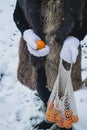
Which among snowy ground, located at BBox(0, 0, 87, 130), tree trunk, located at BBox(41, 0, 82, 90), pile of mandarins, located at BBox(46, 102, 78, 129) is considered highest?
tree trunk, located at BBox(41, 0, 82, 90)

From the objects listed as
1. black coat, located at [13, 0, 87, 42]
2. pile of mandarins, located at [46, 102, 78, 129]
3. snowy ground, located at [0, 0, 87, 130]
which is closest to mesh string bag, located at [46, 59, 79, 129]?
pile of mandarins, located at [46, 102, 78, 129]

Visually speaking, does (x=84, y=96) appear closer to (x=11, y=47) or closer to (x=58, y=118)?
(x=58, y=118)

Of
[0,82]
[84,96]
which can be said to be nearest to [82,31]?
[84,96]

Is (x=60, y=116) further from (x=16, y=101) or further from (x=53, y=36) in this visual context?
(x=16, y=101)

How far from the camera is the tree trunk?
6.81 feet

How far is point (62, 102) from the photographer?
2.32 m

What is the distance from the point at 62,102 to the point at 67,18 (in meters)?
0.60

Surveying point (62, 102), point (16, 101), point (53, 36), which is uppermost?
point (53, 36)

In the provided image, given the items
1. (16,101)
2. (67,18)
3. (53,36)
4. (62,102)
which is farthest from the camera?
(16,101)

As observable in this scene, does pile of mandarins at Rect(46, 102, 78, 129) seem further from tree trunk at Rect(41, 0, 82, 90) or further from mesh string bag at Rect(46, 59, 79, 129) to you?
tree trunk at Rect(41, 0, 82, 90)

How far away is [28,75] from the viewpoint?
2.44m

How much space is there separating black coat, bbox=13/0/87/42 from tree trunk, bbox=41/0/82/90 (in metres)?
0.04

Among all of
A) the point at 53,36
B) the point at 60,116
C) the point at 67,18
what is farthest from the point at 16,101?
the point at 67,18

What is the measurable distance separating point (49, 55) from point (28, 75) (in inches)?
10.6
